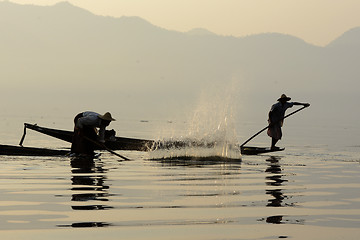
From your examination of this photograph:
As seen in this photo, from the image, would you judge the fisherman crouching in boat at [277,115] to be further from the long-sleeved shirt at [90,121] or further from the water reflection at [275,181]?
the long-sleeved shirt at [90,121]

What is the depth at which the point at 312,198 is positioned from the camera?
12688 millimetres

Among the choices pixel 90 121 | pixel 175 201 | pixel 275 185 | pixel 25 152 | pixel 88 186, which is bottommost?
pixel 175 201

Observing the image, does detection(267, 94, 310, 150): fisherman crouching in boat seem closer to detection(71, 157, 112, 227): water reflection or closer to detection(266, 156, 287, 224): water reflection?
detection(266, 156, 287, 224): water reflection

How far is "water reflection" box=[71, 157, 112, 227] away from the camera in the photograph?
435 inches

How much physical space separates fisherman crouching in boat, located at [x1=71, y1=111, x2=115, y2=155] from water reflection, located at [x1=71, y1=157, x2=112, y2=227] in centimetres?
47

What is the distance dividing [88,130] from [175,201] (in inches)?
355

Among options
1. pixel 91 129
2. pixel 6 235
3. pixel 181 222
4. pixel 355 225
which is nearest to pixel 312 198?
pixel 355 225

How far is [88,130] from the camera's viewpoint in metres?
20.5

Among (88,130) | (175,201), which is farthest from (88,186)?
(88,130)

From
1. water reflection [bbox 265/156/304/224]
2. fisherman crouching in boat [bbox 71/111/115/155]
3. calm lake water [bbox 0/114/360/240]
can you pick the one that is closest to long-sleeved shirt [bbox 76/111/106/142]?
fisherman crouching in boat [bbox 71/111/115/155]

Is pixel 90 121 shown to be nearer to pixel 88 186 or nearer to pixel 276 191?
pixel 88 186

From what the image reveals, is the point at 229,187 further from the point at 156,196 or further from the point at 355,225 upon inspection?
the point at 355,225

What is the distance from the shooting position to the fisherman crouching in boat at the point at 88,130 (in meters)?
20.1

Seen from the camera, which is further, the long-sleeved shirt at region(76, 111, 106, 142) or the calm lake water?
the long-sleeved shirt at region(76, 111, 106, 142)
